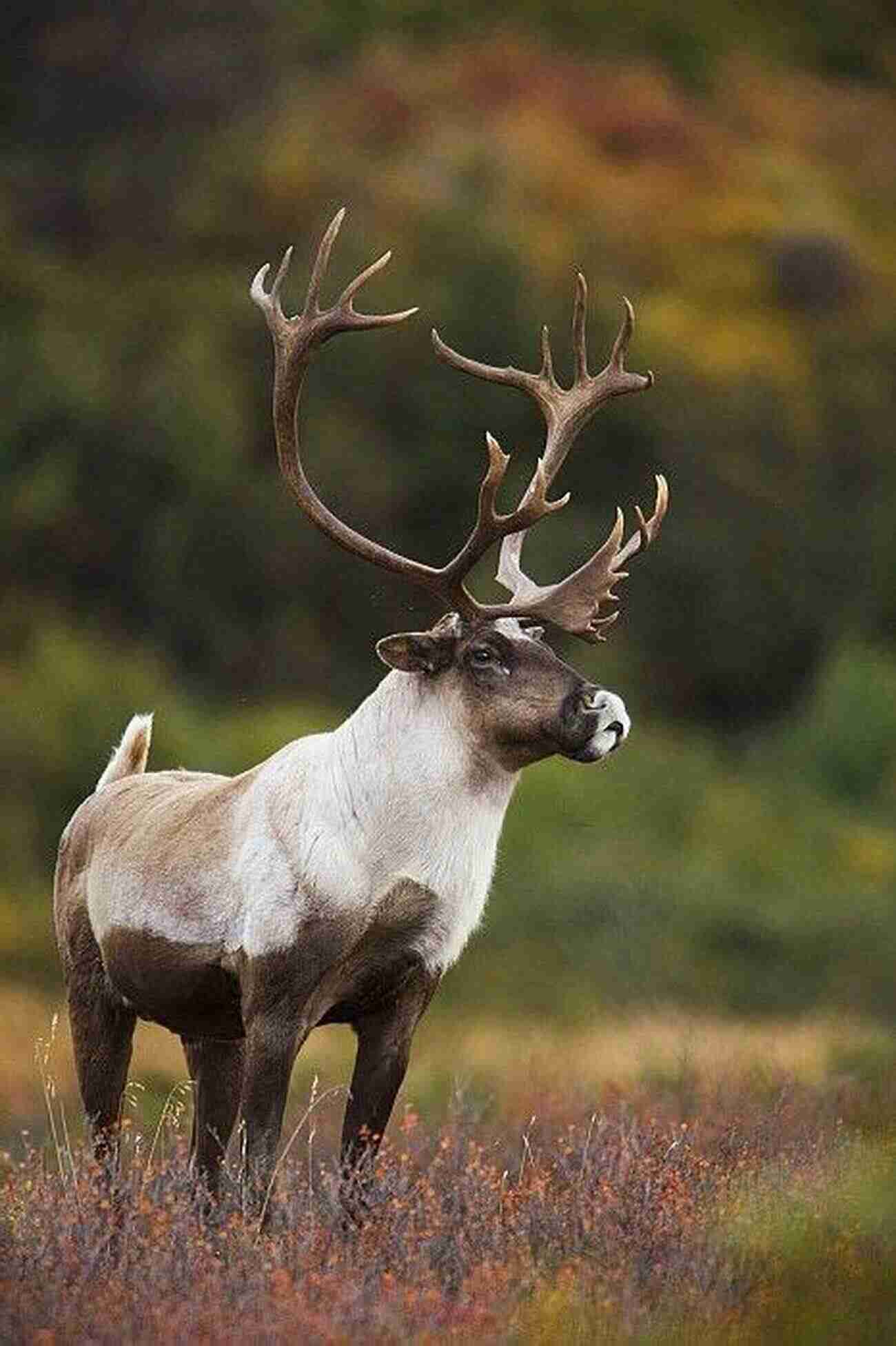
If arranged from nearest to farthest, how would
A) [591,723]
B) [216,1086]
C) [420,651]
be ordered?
[591,723] < [420,651] < [216,1086]

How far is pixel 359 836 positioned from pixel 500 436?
31131 mm

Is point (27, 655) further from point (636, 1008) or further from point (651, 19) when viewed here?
point (651, 19)

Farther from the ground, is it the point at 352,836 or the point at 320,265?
the point at 320,265

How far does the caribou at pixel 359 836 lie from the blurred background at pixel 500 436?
1470 millimetres

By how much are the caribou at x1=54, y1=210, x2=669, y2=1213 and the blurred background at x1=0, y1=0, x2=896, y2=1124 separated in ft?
4.82

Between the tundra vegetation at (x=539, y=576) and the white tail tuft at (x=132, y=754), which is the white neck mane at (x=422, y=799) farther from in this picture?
the white tail tuft at (x=132, y=754)

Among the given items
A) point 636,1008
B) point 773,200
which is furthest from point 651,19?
point 636,1008

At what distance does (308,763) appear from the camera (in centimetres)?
→ 867

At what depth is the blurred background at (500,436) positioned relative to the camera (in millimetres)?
29156

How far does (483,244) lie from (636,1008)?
2621 centimetres

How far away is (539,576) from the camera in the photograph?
33.8m

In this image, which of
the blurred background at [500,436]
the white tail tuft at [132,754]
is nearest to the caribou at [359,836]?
the white tail tuft at [132,754]

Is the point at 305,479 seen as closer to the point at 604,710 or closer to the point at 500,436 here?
the point at 604,710

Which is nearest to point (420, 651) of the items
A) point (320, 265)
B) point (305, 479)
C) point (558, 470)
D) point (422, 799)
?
point (422, 799)
